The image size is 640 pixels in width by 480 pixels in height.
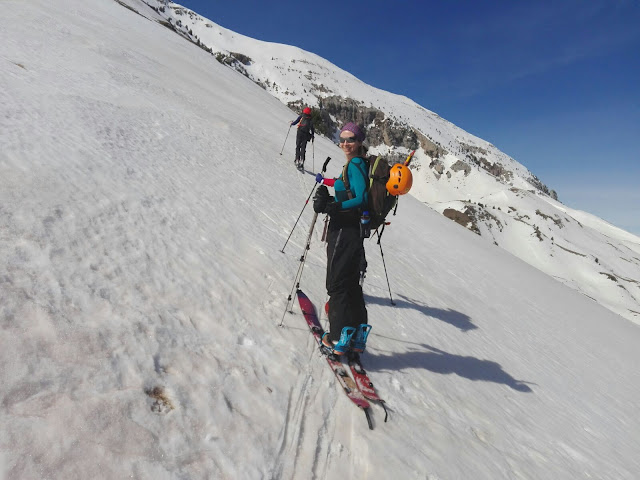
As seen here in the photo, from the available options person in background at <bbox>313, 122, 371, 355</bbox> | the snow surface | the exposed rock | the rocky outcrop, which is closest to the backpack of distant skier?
the snow surface

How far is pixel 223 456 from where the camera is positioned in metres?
2.67

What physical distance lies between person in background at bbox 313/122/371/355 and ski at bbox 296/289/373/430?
0.13m

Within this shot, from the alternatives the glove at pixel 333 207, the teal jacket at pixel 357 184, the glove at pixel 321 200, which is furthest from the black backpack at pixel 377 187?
the glove at pixel 321 200

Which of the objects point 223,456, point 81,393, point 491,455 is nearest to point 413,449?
point 491,455

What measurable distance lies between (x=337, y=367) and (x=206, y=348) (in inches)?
62.3

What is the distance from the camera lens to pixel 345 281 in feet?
14.7

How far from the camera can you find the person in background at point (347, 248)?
4.34 m

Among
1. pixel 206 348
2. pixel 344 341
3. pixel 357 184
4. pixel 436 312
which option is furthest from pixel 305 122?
pixel 206 348

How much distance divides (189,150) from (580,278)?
6113cm

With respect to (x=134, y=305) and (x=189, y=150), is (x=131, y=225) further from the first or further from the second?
(x=189, y=150)

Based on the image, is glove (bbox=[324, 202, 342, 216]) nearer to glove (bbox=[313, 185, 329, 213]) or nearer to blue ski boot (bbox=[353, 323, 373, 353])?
glove (bbox=[313, 185, 329, 213])

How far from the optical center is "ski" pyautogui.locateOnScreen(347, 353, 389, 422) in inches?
158

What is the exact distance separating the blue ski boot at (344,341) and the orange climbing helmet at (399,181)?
1.78 metres

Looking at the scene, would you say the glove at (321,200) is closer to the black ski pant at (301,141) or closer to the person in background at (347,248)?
the person in background at (347,248)
